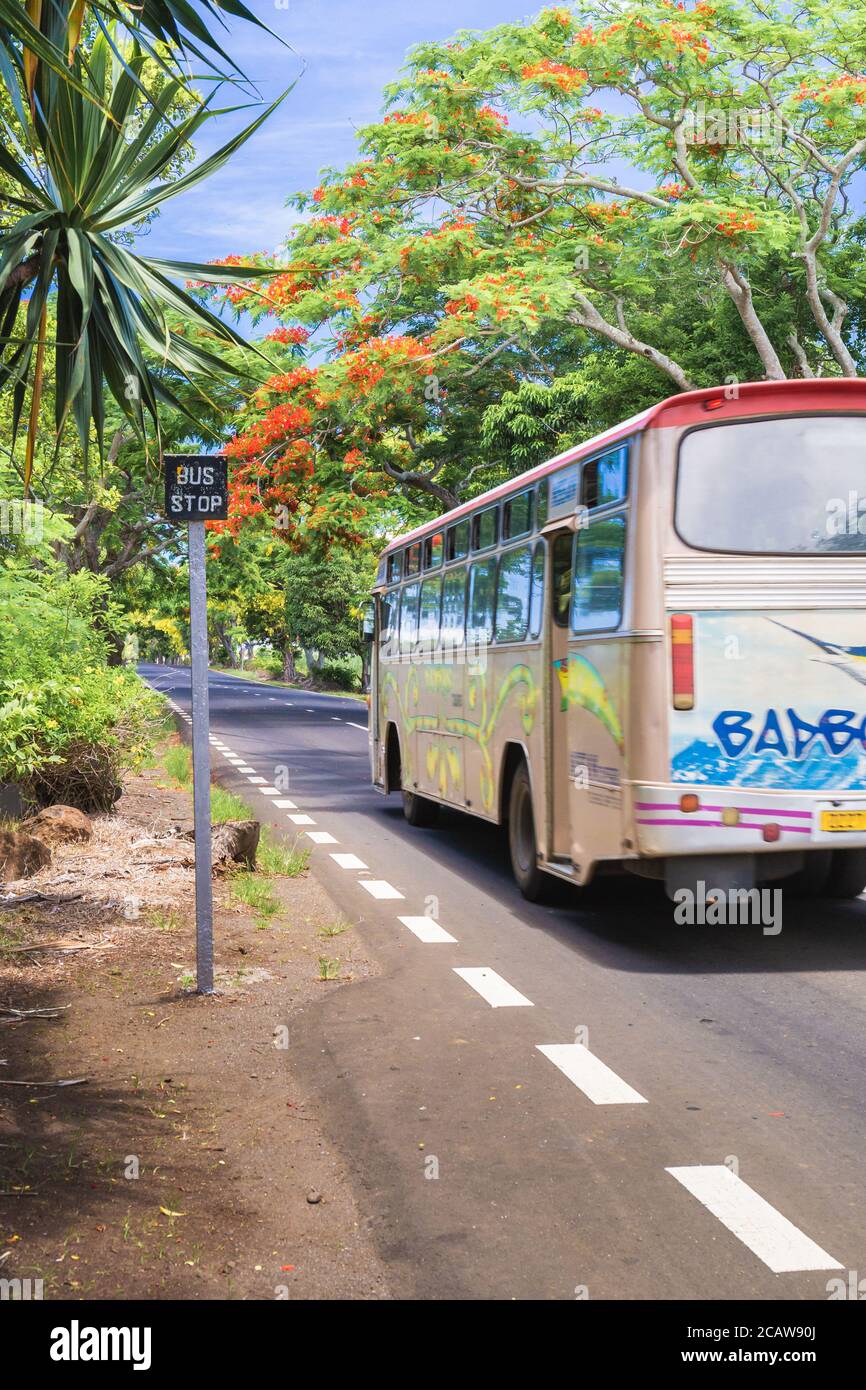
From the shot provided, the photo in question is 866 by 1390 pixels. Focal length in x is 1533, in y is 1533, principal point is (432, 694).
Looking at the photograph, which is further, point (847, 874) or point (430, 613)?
point (430, 613)

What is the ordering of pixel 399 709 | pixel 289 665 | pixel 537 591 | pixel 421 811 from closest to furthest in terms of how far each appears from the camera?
1. pixel 537 591
2. pixel 421 811
3. pixel 399 709
4. pixel 289 665

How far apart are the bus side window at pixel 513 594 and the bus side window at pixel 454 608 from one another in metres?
1.42

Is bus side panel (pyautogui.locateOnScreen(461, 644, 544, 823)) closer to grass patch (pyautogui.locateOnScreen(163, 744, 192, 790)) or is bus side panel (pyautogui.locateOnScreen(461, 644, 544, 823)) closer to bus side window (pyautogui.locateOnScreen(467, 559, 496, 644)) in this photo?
bus side window (pyautogui.locateOnScreen(467, 559, 496, 644))

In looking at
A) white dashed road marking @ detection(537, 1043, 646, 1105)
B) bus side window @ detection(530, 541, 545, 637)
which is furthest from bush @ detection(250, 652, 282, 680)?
white dashed road marking @ detection(537, 1043, 646, 1105)

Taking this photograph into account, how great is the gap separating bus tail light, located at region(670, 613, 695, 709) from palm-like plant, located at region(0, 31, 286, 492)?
290cm

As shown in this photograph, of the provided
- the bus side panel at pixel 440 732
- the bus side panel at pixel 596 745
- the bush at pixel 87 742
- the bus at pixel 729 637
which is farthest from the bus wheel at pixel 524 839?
the bush at pixel 87 742

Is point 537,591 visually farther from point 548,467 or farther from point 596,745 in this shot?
point 596,745

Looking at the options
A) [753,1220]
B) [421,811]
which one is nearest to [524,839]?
[421,811]

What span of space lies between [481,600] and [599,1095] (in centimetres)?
721

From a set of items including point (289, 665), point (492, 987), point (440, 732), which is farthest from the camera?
point (289, 665)

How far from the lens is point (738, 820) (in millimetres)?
8656

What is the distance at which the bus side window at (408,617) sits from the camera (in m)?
16.4

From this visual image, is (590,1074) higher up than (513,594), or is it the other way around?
(513,594)

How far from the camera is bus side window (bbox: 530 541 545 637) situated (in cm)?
1090
